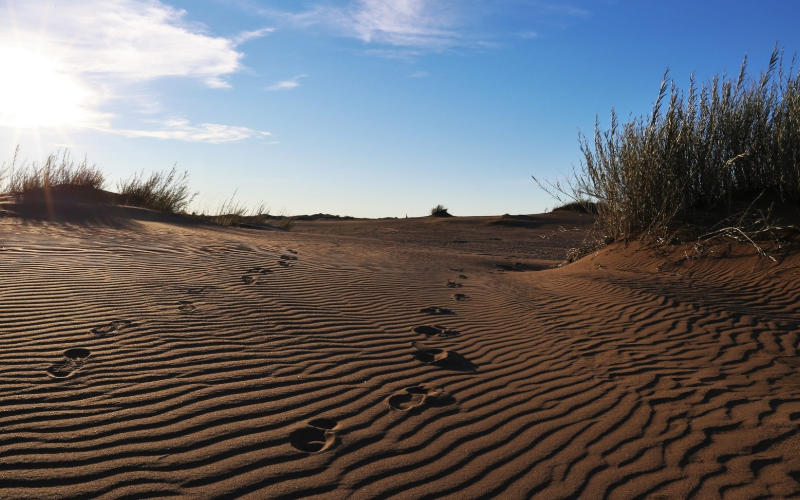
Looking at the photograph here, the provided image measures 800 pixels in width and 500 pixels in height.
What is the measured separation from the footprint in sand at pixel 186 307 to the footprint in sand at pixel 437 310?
2396 mm

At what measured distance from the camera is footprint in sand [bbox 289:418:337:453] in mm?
3178

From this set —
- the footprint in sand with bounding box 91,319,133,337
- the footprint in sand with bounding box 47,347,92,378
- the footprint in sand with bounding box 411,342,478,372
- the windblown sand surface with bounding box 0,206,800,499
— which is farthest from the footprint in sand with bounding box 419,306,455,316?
the footprint in sand with bounding box 47,347,92,378

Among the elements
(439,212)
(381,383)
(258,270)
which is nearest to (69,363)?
(381,383)

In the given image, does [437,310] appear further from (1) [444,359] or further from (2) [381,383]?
(2) [381,383]

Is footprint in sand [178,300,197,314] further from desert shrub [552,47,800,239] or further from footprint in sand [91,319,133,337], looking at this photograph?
desert shrub [552,47,800,239]

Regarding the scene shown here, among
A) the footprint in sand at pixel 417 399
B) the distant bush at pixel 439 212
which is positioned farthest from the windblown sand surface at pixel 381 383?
the distant bush at pixel 439 212

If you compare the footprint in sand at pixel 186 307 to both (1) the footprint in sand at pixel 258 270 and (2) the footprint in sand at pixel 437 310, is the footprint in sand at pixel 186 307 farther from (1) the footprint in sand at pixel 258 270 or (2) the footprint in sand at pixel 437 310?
(2) the footprint in sand at pixel 437 310

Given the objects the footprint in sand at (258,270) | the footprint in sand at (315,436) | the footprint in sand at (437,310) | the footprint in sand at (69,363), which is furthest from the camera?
the footprint in sand at (258,270)

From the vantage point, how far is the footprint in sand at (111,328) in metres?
4.63

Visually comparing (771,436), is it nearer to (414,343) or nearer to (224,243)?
(414,343)

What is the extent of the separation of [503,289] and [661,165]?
3.63m

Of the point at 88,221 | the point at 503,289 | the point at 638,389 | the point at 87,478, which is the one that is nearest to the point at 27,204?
the point at 88,221

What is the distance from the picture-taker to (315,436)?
10.9 feet

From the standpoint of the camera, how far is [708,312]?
6.42 meters
